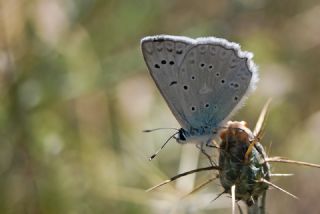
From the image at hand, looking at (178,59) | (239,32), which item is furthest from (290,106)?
(178,59)

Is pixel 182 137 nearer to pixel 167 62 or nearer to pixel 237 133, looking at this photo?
pixel 167 62

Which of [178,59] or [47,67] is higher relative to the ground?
[47,67]

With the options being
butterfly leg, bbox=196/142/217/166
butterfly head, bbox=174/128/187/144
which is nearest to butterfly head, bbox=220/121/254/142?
butterfly leg, bbox=196/142/217/166

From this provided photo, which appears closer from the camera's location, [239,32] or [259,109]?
[259,109]

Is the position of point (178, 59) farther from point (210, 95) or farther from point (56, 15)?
point (56, 15)

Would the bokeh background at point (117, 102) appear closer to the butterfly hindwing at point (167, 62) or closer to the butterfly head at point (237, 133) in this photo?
the butterfly hindwing at point (167, 62)

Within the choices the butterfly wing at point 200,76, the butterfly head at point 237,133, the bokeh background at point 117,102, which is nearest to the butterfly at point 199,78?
the butterfly wing at point 200,76

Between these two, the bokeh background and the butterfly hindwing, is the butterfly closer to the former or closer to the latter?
the butterfly hindwing
